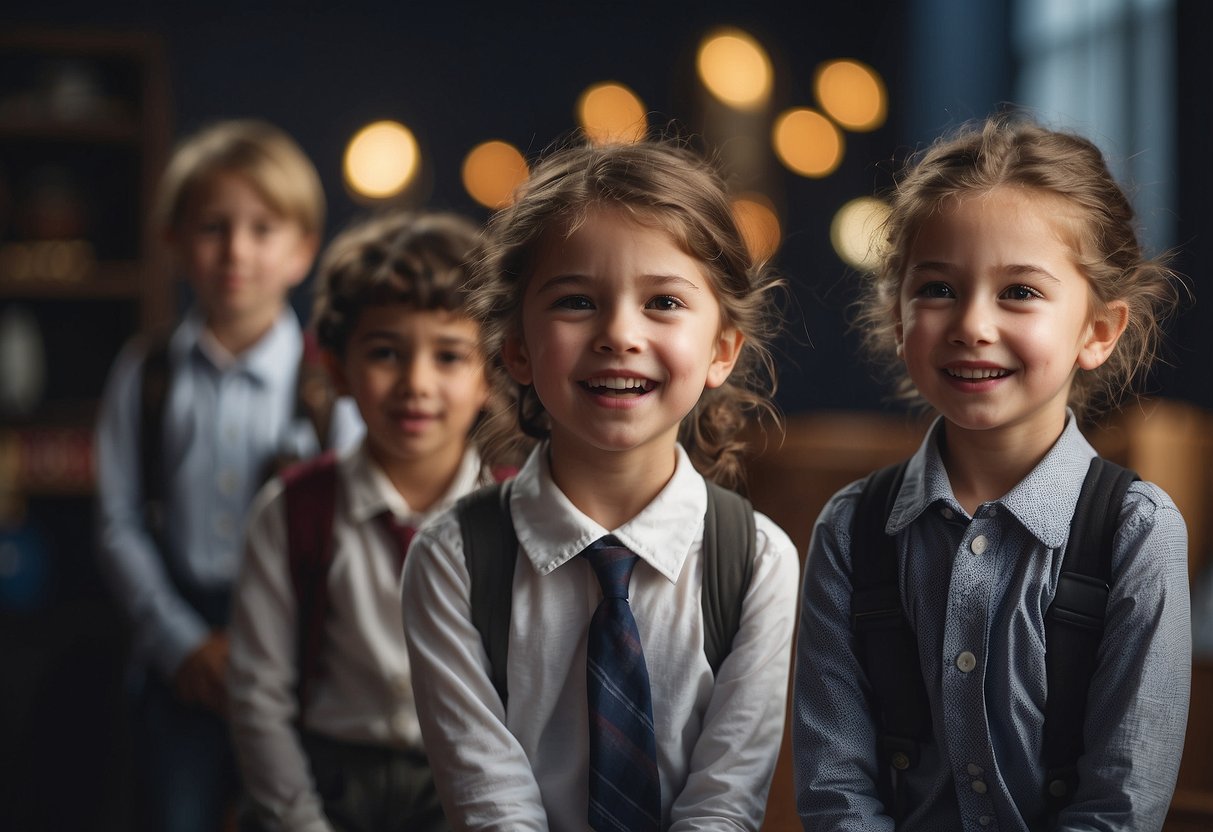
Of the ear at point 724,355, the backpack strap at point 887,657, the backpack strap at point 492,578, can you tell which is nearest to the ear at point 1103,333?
the backpack strap at point 887,657

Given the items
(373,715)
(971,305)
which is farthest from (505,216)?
(373,715)

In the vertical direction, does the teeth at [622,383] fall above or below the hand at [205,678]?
above

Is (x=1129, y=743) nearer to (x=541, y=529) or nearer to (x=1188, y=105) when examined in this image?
(x=541, y=529)

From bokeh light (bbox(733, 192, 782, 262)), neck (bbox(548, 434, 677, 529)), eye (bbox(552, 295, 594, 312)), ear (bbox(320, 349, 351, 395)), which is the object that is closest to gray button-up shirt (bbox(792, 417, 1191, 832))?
neck (bbox(548, 434, 677, 529))

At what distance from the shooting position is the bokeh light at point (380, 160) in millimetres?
3855

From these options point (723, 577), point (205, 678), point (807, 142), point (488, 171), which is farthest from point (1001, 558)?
point (488, 171)

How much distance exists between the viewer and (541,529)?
53.1 inches

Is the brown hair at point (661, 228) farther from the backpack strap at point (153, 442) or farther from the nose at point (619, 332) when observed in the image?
the backpack strap at point (153, 442)

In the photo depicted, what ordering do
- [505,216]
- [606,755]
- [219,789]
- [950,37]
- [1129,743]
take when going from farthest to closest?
[950,37], [219,789], [505,216], [606,755], [1129,743]

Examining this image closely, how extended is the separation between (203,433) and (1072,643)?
5.49 feet

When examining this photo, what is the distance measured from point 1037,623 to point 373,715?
2.73ft

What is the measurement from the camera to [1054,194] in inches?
48.4

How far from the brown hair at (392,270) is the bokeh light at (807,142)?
4.15m

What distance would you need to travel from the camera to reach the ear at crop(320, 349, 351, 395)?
1776 mm
